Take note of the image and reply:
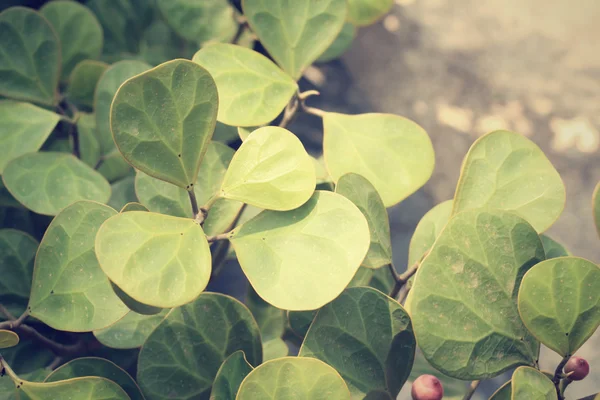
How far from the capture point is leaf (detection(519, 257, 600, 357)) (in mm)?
448

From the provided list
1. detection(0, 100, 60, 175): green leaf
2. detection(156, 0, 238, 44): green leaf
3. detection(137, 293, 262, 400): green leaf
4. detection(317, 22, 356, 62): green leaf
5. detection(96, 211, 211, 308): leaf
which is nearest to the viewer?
detection(96, 211, 211, 308): leaf

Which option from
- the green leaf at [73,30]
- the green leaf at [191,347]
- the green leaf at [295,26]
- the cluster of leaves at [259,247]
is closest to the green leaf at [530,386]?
the cluster of leaves at [259,247]

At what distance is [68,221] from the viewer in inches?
19.4

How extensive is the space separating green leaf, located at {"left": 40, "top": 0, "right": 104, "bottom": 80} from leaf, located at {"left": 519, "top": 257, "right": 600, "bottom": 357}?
0.61 metres

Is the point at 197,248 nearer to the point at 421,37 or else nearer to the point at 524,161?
the point at 524,161

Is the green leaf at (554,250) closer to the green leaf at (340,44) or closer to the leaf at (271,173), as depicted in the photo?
the leaf at (271,173)

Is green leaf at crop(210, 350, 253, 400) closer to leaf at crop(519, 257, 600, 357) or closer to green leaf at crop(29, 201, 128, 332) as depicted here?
green leaf at crop(29, 201, 128, 332)

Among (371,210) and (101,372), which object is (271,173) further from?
(101,372)

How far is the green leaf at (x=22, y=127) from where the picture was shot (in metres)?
0.62

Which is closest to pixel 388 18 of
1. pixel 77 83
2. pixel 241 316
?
pixel 77 83

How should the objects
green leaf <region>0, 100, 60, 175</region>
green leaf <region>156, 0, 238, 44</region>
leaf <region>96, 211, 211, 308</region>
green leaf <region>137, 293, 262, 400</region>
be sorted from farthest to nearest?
green leaf <region>156, 0, 238, 44</region> → green leaf <region>0, 100, 60, 175</region> → green leaf <region>137, 293, 262, 400</region> → leaf <region>96, 211, 211, 308</region>

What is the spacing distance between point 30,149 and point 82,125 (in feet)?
0.26

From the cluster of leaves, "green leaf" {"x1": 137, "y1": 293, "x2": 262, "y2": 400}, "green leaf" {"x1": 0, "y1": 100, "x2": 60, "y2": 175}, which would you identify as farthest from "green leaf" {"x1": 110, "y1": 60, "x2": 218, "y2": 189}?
"green leaf" {"x1": 0, "y1": 100, "x2": 60, "y2": 175}

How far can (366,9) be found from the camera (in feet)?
2.71
